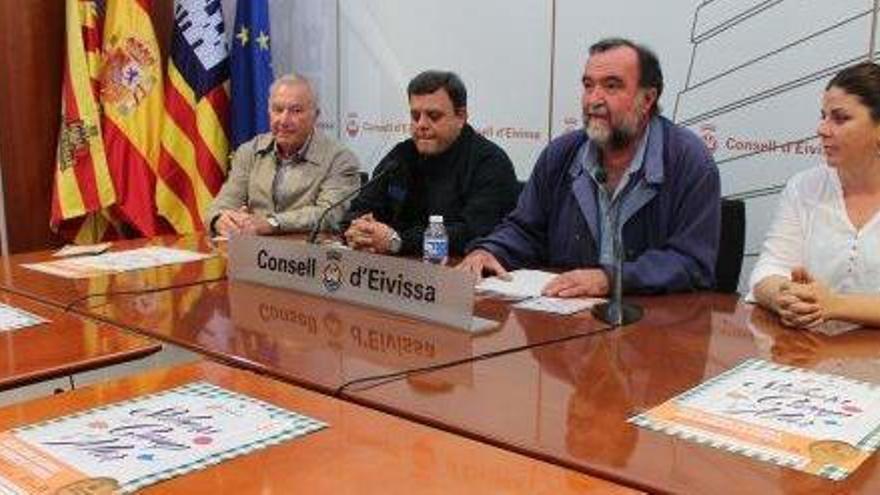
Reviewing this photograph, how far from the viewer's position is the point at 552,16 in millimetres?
3475

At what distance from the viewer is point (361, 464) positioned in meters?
1.08

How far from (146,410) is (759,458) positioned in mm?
801

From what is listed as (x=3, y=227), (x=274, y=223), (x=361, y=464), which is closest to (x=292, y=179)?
(x=274, y=223)

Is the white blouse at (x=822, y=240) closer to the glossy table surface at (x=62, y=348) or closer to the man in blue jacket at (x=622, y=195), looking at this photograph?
the man in blue jacket at (x=622, y=195)

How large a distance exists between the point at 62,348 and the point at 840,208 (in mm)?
1726

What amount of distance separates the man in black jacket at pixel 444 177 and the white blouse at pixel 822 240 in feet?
3.25

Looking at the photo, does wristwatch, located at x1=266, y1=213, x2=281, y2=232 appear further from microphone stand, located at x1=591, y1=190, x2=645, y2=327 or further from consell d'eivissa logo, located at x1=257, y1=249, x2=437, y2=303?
microphone stand, located at x1=591, y1=190, x2=645, y2=327

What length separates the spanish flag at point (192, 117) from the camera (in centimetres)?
408

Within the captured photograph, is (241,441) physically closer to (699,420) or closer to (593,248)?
(699,420)

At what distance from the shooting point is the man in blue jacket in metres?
2.33

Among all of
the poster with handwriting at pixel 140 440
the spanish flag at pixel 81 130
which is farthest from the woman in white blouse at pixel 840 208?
the spanish flag at pixel 81 130

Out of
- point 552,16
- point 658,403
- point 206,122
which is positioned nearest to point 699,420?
point 658,403

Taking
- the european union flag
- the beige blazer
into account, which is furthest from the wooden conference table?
the european union flag

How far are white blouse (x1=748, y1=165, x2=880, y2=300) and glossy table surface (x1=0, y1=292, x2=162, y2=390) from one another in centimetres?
136
